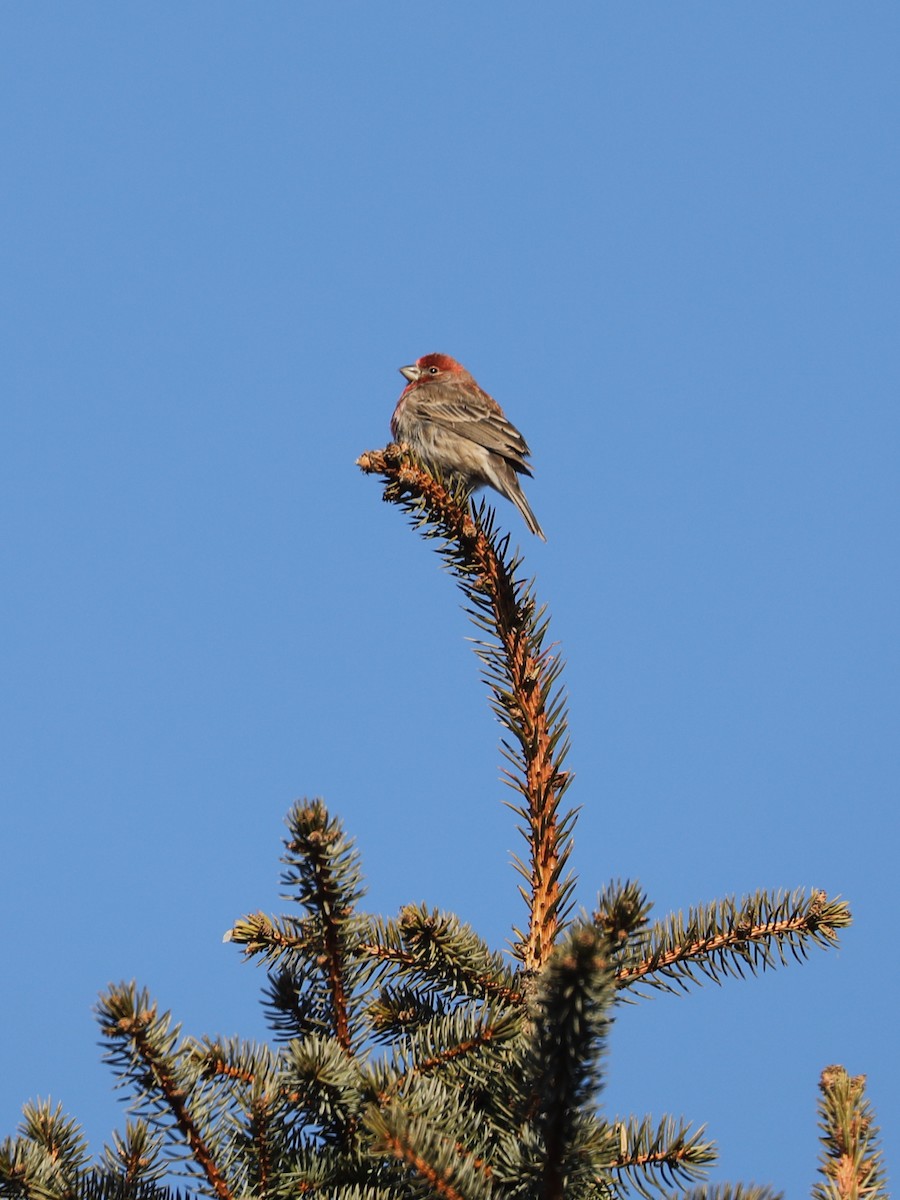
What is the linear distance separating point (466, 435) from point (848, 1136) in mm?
7607

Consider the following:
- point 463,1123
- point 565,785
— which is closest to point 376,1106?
point 463,1123

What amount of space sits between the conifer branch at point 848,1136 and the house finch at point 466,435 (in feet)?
21.7

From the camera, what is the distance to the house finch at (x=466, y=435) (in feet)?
31.3

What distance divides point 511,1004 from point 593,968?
4.29 feet

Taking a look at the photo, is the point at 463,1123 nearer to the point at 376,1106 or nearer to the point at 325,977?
the point at 376,1106

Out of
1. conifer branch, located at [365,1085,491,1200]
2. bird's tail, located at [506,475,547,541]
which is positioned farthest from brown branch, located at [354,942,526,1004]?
bird's tail, located at [506,475,547,541]

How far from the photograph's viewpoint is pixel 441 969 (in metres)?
3.01

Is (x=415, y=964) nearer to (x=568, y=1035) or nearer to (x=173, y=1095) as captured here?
(x=173, y=1095)

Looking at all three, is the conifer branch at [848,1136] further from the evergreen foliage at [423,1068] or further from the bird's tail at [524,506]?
the bird's tail at [524,506]

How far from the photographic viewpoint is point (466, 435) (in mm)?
9711

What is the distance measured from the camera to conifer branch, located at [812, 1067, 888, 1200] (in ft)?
8.01

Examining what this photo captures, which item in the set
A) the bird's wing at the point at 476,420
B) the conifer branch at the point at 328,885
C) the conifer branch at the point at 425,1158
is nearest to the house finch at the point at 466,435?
the bird's wing at the point at 476,420

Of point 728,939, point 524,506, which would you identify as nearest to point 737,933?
point 728,939

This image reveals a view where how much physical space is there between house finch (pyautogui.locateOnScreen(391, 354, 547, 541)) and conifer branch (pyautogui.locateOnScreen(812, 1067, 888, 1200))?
260 inches
